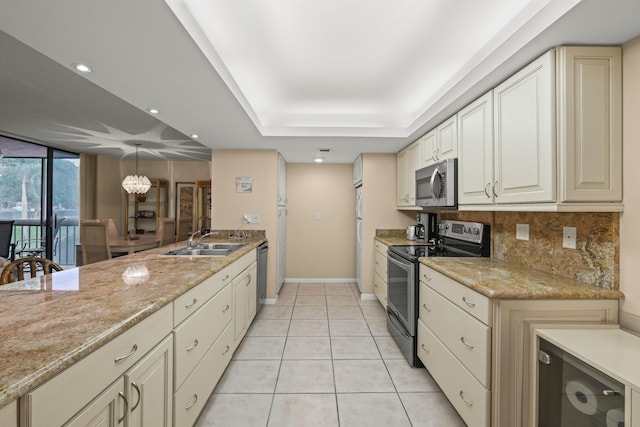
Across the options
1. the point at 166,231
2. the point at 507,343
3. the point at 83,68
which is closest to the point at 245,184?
the point at 166,231

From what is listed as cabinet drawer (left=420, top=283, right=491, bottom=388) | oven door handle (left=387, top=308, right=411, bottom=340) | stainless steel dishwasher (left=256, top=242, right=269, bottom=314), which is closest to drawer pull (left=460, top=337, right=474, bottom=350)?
cabinet drawer (left=420, top=283, right=491, bottom=388)

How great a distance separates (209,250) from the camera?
2938 millimetres

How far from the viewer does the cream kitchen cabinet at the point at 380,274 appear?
3.40 meters

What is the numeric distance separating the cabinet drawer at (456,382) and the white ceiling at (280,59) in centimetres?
177

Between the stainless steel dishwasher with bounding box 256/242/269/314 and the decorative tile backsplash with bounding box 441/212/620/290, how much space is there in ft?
7.87

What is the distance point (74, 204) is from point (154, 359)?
5.78 metres

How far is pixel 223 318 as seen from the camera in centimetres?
204

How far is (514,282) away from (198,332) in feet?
5.84

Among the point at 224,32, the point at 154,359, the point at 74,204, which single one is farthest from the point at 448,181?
the point at 74,204

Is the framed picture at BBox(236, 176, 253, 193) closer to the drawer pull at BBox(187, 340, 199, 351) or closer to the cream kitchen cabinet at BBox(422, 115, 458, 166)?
the cream kitchen cabinet at BBox(422, 115, 458, 166)

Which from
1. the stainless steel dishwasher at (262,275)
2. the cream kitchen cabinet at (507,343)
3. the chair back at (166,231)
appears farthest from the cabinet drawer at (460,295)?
the chair back at (166,231)

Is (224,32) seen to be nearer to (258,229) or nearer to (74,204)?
(258,229)

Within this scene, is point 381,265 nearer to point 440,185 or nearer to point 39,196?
point 440,185

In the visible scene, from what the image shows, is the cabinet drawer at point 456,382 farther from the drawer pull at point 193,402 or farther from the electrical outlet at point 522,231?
the drawer pull at point 193,402
